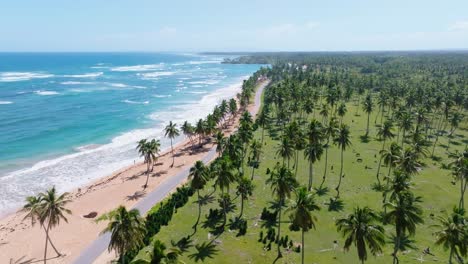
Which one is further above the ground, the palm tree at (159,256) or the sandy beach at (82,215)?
the palm tree at (159,256)

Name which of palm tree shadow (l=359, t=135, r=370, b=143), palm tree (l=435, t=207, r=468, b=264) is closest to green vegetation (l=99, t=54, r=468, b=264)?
palm tree (l=435, t=207, r=468, b=264)

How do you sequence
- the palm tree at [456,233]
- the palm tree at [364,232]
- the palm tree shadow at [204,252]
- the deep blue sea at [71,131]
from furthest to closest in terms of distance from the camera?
the deep blue sea at [71,131] < the palm tree shadow at [204,252] < the palm tree at [456,233] < the palm tree at [364,232]

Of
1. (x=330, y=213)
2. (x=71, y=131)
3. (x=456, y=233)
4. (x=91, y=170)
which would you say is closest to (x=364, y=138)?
(x=330, y=213)

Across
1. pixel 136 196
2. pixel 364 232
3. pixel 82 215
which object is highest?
pixel 364 232

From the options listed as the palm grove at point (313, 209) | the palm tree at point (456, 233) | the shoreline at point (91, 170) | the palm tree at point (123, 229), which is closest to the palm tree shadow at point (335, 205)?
the palm grove at point (313, 209)

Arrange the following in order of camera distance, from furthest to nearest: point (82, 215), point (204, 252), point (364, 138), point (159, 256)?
point (364, 138) < point (82, 215) < point (204, 252) < point (159, 256)

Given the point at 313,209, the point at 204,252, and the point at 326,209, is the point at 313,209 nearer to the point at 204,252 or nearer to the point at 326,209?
the point at 204,252

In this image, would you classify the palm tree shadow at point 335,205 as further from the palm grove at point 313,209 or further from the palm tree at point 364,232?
the palm tree at point 364,232

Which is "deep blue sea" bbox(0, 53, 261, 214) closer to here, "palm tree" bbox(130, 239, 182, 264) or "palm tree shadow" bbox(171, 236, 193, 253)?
"palm tree shadow" bbox(171, 236, 193, 253)

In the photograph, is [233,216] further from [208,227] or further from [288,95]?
[288,95]
